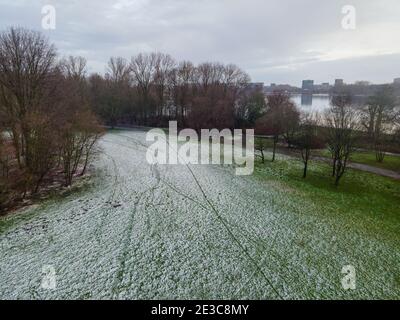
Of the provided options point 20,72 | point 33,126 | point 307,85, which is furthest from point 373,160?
point 307,85

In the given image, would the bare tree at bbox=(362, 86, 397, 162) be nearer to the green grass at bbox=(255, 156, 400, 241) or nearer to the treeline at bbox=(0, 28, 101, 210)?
the green grass at bbox=(255, 156, 400, 241)

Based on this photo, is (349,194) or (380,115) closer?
(349,194)

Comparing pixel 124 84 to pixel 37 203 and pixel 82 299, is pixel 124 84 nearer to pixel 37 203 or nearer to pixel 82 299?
pixel 37 203

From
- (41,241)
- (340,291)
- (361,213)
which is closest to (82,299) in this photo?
(41,241)

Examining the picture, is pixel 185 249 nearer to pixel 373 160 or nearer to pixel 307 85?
pixel 373 160

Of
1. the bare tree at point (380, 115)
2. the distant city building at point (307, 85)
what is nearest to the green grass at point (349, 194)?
the bare tree at point (380, 115)
